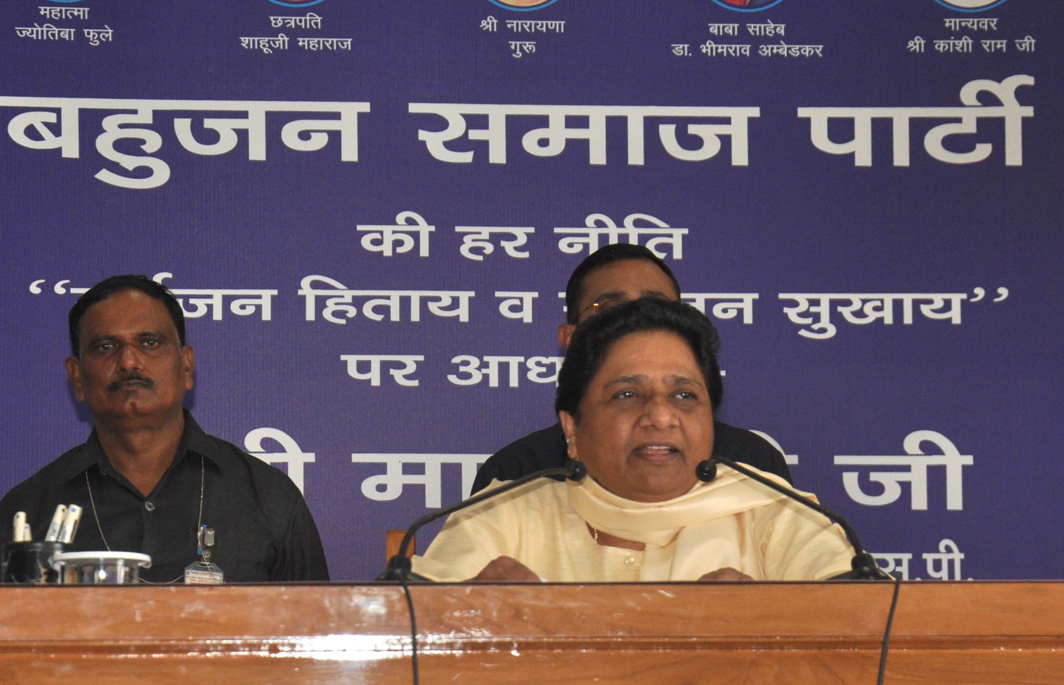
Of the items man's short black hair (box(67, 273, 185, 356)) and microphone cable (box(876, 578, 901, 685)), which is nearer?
microphone cable (box(876, 578, 901, 685))

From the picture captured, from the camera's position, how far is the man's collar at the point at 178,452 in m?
3.87

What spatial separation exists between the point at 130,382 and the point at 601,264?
1.27 meters

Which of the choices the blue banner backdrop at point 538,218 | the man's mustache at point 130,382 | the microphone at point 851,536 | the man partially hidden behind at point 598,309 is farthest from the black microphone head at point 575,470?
the blue banner backdrop at point 538,218

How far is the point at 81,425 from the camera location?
4297 mm

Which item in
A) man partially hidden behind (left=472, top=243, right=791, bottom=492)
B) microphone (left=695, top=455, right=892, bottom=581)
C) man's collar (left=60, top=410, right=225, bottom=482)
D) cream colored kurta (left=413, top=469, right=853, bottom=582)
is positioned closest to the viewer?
microphone (left=695, top=455, right=892, bottom=581)

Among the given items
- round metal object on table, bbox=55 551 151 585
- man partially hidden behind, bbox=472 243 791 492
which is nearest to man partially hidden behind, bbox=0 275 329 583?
man partially hidden behind, bbox=472 243 791 492

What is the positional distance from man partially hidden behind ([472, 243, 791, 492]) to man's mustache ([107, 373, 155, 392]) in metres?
0.90

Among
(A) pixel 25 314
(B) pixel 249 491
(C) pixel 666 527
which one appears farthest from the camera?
(A) pixel 25 314

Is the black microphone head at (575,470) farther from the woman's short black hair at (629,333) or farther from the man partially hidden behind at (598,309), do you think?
the man partially hidden behind at (598,309)

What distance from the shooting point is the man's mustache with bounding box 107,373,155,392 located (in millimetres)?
3797

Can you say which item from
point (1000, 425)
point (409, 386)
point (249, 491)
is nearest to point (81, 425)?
point (249, 491)

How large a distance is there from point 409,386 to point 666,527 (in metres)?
1.81

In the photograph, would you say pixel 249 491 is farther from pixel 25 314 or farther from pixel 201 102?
pixel 201 102

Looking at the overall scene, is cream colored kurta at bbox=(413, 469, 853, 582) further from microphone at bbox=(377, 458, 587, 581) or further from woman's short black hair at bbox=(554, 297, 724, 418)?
microphone at bbox=(377, 458, 587, 581)
